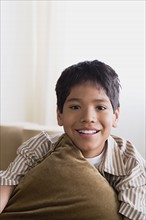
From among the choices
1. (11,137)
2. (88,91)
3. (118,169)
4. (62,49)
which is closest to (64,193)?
(118,169)

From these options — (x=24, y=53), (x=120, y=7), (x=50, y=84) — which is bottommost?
(x=50, y=84)

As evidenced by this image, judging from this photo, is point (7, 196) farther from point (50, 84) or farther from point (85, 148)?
point (50, 84)

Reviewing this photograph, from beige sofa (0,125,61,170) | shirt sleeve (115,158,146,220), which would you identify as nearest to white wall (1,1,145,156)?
beige sofa (0,125,61,170)

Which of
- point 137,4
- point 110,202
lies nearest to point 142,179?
point 110,202

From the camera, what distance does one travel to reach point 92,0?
1683mm

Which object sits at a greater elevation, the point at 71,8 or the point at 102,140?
the point at 71,8

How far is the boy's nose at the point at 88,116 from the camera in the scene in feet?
3.43

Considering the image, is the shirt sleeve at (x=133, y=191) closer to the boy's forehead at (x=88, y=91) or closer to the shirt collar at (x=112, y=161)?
the shirt collar at (x=112, y=161)

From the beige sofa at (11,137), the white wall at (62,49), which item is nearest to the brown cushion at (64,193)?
the beige sofa at (11,137)

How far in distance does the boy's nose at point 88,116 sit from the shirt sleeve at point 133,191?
0.19 meters

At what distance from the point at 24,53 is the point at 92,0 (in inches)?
20.3

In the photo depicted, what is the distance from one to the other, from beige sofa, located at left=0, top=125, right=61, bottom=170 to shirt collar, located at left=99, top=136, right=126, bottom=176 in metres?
0.28

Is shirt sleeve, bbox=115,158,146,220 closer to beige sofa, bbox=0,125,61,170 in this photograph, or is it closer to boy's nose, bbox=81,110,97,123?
boy's nose, bbox=81,110,97,123

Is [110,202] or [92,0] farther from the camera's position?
[92,0]
